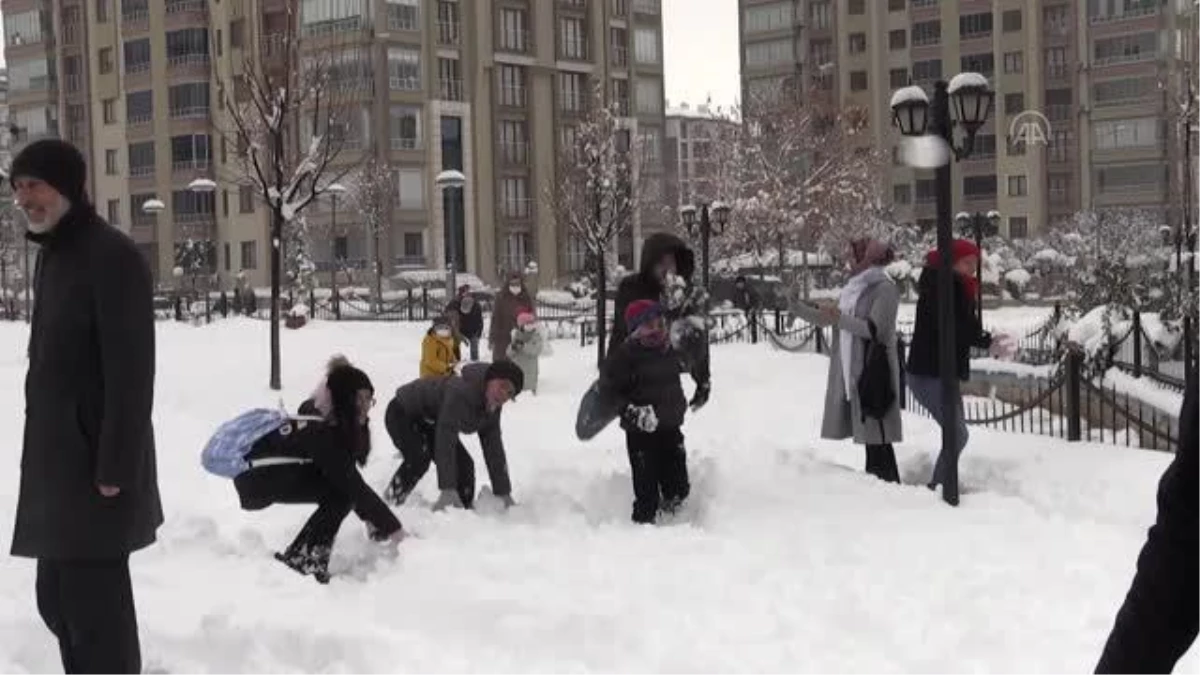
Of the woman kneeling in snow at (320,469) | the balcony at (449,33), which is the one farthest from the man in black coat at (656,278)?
the balcony at (449,33)

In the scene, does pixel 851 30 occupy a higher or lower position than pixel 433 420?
higher

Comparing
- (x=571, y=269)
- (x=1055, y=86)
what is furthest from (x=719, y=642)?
(x=1055, y=86)

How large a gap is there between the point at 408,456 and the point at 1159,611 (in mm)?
5995

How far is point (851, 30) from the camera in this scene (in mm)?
78375

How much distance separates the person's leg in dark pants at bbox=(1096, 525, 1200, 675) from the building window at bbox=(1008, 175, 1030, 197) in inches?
2824

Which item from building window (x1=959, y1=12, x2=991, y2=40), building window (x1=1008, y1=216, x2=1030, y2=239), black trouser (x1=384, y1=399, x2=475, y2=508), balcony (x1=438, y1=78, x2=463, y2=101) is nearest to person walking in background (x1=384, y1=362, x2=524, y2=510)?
black trouser (x1=384, y1=399, x2=475, y2=508)

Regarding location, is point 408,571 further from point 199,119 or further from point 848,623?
point 199,119

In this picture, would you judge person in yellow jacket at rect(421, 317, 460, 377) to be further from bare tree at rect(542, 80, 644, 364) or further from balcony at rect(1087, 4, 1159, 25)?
balcony at rect(1087, 4, 1159, 25)

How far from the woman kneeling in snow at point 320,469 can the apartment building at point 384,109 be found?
49.6 metres

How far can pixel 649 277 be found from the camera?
771 cm

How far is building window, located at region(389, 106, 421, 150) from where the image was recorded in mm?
58094

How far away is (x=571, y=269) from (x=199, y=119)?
18683 millimetres

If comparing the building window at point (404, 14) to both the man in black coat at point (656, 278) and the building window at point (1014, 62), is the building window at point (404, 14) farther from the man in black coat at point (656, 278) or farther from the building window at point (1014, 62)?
the man in black coat at point (656, 278)

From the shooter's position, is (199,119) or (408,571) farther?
(199,119)
